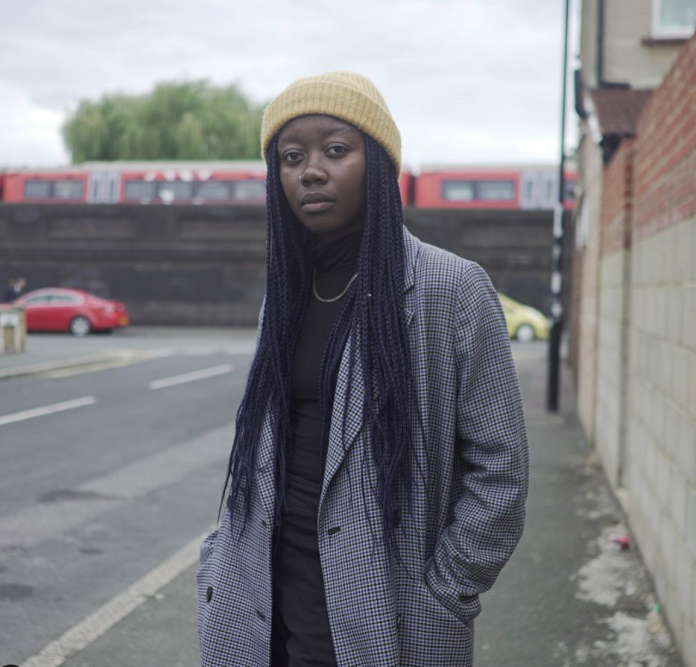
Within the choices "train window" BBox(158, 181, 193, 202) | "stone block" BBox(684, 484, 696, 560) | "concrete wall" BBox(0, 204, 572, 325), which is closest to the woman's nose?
"stone block" BBox(684, 484, 696, 560)


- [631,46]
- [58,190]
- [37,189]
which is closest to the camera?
[631,46]

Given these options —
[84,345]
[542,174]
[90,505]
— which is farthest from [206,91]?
[90,505]

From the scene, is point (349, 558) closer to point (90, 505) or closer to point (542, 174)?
point (90, 505)

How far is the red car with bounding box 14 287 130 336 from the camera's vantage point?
2794 cm

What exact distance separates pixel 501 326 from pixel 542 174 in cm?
3059

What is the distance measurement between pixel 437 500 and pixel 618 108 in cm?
725

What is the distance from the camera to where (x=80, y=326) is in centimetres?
2806

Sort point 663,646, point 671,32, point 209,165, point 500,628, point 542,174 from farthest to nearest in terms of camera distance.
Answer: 1. point 209,165
2. point 542,174
3. point 671,32
4. point 500,628
5. point 663,646

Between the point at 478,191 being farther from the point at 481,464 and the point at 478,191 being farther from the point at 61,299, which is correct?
the point at 481,464

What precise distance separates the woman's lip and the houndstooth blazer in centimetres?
22

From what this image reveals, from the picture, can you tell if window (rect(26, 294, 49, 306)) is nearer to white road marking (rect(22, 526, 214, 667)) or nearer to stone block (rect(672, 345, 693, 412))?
white road marking (rect(22, 526, 214, 667))

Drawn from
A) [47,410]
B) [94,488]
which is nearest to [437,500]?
[94,488]

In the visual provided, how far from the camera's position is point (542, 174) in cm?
3133

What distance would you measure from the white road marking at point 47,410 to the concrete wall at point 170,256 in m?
22.0
